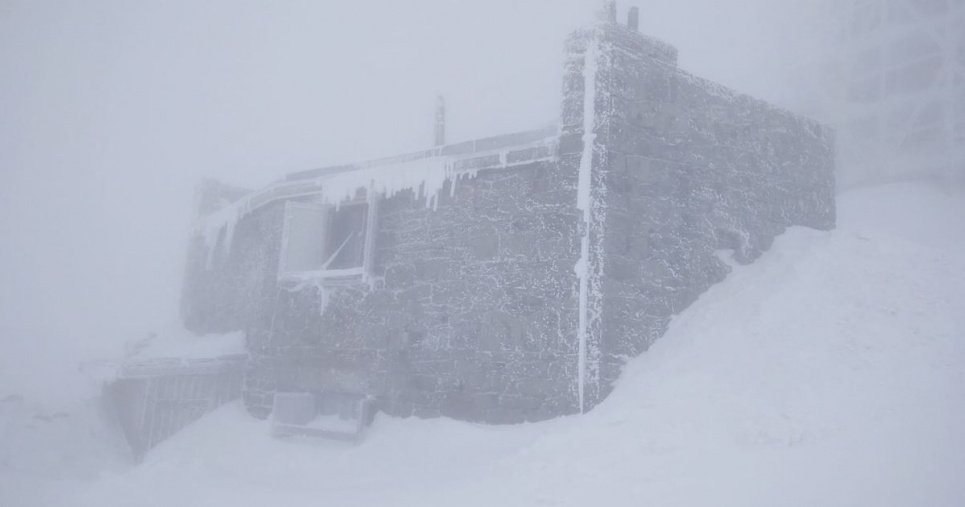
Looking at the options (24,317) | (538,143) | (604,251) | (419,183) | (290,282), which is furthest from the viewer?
(24,317)

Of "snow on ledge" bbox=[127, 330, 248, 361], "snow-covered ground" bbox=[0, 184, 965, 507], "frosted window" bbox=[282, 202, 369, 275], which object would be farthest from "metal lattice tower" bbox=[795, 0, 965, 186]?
"snow on ledge" bbox=[127, 330, 248, 361]

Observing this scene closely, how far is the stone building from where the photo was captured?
733 centimetres

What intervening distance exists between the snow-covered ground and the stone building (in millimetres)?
445

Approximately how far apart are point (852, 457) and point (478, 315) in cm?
420

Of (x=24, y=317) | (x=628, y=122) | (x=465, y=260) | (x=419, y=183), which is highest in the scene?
(x=628, y=122)

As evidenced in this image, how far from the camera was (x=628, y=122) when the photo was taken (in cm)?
768

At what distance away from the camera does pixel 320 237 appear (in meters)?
10.1

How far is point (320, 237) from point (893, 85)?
56.7 feet

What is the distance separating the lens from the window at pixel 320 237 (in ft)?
32.6

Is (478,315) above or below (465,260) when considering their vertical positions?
below

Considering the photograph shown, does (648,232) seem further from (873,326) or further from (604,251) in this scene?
(873,326)

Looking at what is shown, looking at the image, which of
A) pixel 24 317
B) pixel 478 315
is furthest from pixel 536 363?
pixel 24 317

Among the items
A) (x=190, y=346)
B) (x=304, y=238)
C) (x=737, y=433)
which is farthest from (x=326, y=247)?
(x=737, y=433)

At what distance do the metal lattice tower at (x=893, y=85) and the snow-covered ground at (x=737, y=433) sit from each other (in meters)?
10.6
